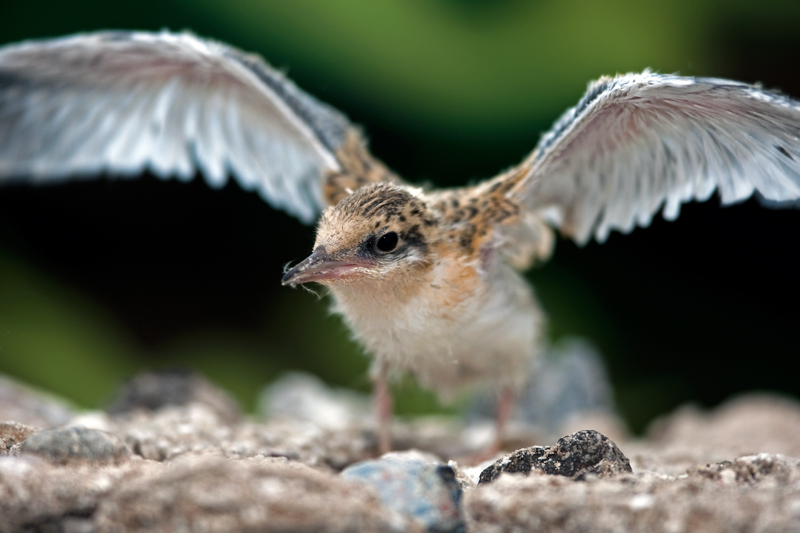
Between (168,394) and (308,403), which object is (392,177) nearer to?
(168,394)

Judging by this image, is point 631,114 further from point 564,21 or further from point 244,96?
point 564,21

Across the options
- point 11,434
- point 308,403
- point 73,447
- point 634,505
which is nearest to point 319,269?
point 73,447

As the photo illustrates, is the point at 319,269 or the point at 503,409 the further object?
the point at 503,409

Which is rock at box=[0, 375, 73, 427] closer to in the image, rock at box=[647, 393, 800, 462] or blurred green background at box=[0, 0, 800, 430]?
blurred green background at box=[0, 0, 800, 430]

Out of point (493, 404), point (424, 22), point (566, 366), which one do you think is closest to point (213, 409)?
point (493, 404)

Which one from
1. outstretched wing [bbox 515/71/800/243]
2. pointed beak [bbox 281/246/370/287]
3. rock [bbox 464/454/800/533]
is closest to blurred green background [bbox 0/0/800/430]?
outstretched wing [bbox 515/71/800/243]

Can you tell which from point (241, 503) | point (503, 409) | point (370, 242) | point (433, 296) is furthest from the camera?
point (503, 409)
